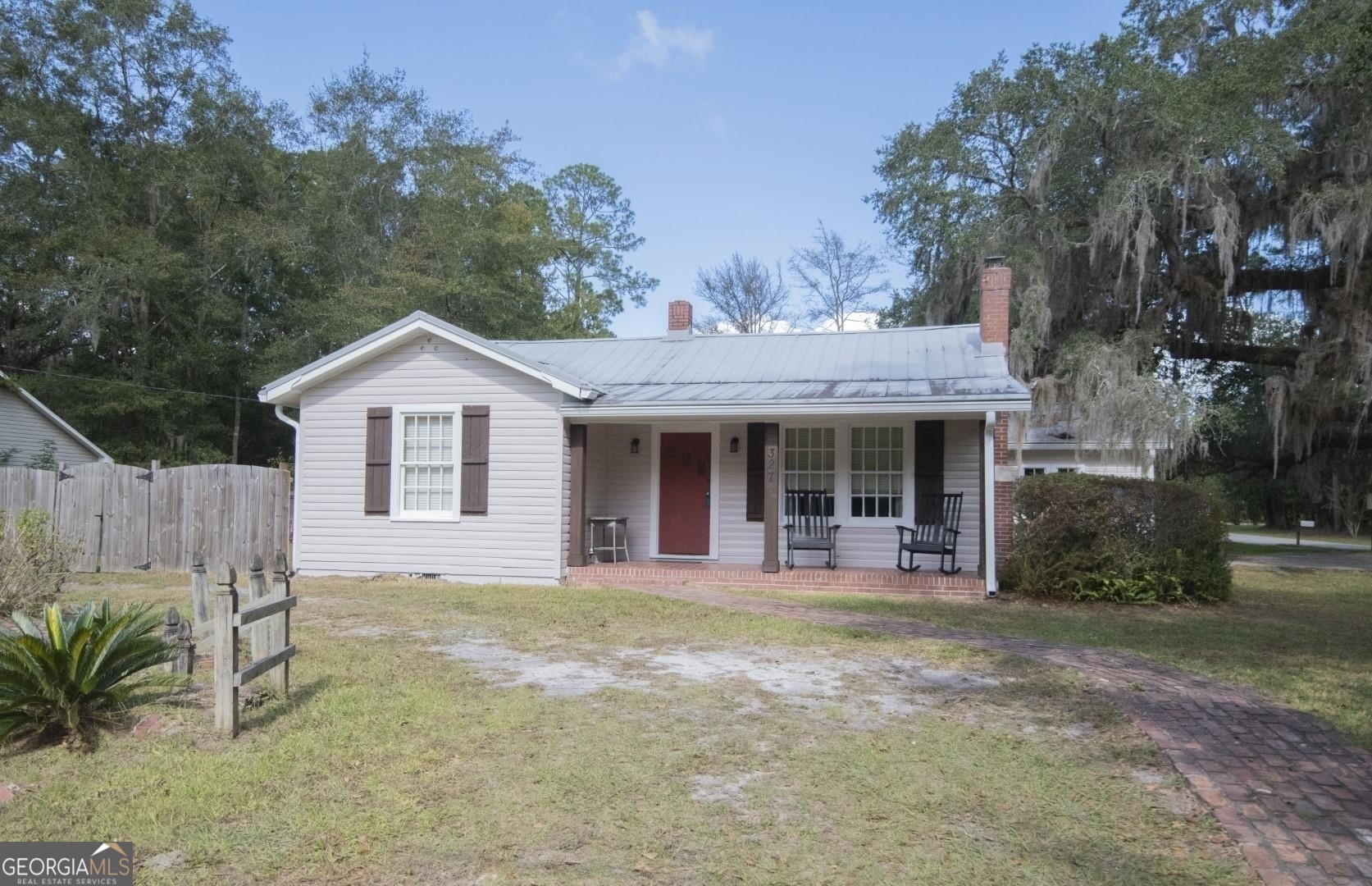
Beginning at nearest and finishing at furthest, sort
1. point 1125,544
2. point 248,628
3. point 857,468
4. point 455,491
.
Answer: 1. point 248,628
2. point 1125,544
3. point 455,491
4. point 857,468

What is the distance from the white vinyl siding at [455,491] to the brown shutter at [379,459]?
131mm

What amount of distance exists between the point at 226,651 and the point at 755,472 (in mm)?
8577

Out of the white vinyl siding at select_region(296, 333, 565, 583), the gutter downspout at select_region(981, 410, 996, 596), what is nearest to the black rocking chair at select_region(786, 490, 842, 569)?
the gutter downspout at select_region(981, 410, 996, 596)

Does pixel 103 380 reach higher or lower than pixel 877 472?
higher

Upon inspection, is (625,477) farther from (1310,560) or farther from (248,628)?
(1310,560)

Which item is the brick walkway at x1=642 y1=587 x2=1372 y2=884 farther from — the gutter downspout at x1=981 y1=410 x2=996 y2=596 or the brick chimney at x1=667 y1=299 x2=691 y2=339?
the brick chimney at x1=667 y1=299 x2=691 y2=339

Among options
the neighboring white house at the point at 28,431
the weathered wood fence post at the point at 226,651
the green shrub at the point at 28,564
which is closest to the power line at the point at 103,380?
the neighboring white house at the point at 28,431

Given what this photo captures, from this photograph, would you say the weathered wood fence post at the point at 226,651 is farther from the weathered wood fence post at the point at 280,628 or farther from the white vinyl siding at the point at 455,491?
the white vinyl siding at the point at 455,491

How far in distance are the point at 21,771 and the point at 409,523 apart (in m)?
8.00

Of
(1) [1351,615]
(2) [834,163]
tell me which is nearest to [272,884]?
(1) [1351,615]

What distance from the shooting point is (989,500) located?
34.6 ft

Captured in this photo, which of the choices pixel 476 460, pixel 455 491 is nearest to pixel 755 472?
pixel 476 460

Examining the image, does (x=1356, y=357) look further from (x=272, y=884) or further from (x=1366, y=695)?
(x=272, y=884)

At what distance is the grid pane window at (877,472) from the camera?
1195 centimetres
